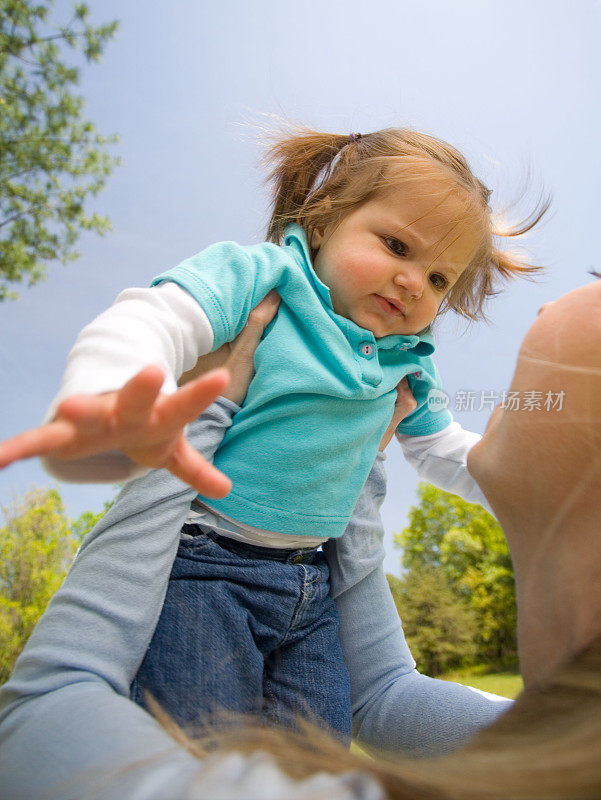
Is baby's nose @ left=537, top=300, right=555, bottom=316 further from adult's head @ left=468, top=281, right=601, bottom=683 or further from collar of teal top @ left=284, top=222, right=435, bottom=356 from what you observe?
collar of teal top @ left=284, top=222, right=435, bottom=356

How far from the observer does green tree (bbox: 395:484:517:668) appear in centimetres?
248

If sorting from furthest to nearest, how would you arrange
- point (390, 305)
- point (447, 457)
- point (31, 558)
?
point (31, 558)
point (447, 457)
point (390, 305)

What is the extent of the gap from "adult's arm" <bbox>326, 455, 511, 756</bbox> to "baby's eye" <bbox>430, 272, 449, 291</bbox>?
34 centimetres

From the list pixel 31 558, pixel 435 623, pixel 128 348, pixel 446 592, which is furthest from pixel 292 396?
pixel 31 558

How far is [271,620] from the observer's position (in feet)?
2.45

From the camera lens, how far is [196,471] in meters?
0.43

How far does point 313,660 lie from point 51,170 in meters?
4.56

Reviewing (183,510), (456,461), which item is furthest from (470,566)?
(183,510)

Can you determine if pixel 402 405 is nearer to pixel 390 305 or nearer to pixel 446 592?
pixel 390 305

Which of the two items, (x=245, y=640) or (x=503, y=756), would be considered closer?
(x=503, y=756)

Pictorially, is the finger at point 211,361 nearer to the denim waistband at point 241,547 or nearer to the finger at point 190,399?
the denim waistband at point 241,547

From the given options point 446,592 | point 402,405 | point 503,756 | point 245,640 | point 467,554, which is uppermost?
point 503,756

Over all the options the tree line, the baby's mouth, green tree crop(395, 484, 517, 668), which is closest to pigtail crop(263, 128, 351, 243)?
the baby's mouth

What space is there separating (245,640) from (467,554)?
2.35 metres
